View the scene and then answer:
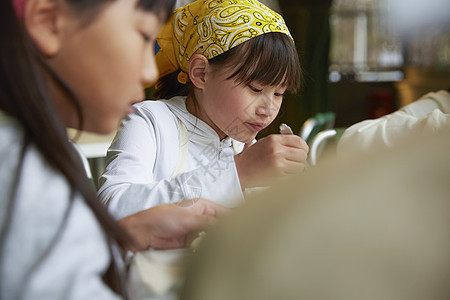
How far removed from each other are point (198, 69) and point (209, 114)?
7 cm

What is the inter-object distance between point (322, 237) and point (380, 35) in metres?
3.82

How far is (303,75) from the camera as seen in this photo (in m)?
0.61

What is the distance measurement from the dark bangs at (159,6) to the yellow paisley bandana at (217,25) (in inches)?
10.5

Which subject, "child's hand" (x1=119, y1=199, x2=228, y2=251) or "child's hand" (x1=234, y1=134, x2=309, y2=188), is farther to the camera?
"child's hand" (x1=234, y1=134, x2=309, y2=188)

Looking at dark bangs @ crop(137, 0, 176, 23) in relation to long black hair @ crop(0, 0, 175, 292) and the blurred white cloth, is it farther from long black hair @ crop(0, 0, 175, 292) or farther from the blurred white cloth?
the blurred white cloth

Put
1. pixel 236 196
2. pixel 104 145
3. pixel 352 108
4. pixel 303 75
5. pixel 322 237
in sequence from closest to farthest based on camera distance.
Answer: pixel 322 237 < pixel 236 196 < pixel 303 75 < pixel 104 145 < pixel 352 108

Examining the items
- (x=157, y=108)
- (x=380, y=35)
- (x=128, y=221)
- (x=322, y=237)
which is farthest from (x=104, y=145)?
(x=380, y=35)

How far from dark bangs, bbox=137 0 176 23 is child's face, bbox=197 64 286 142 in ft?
0.92

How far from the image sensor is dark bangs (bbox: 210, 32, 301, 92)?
2.01 ft

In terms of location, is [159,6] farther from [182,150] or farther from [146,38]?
[182,150]

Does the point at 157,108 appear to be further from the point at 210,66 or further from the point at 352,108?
the point at 352,108

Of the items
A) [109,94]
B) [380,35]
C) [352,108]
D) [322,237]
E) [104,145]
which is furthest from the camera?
[380,35]

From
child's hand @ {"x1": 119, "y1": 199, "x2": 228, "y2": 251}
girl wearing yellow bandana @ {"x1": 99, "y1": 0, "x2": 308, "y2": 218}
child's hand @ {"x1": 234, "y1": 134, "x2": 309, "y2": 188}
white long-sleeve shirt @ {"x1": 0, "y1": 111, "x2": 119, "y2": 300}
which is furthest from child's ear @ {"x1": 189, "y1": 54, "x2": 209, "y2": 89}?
white long-sleeve shirt @ {"x1": 0, "y1": 111, "x2": 119, "y2": 300}

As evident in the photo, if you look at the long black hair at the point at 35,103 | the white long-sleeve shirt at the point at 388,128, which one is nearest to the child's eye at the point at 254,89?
the white long-sleeve shirt at the point at 388,128
